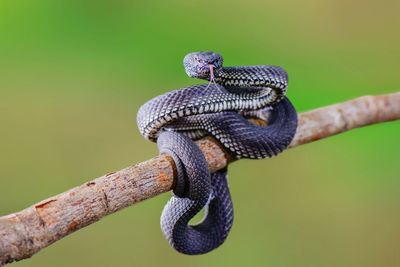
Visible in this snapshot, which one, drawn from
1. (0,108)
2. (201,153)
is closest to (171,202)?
Result: (201,153)

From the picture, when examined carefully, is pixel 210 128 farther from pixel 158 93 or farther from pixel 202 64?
pixel 158 93

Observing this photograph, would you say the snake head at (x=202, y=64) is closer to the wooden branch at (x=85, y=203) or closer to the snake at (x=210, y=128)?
the snake at (x=210, y=128)

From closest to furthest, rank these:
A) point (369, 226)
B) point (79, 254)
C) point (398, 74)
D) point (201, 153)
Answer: point (201, 153) < point (79, 254) < point (369, 226) < point (398, 74)

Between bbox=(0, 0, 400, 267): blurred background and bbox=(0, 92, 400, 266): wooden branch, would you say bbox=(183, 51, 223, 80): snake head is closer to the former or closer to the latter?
bbox=(0, 92, 400, 266): wooden branch

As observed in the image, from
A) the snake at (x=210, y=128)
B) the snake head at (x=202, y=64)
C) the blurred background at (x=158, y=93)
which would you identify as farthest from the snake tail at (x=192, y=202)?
the blurred background at (x=158, y=93)

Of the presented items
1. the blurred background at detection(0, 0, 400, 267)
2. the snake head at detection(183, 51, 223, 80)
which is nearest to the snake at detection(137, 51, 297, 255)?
the snake head at detection(183, 51, 223, 80)

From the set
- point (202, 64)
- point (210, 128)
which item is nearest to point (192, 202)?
point (210, 128)

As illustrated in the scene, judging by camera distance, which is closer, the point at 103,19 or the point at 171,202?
the point at 171,202

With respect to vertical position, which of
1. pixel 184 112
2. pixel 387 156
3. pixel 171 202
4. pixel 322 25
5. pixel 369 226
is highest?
pixel 322 25

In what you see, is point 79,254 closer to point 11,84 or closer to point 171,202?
point 11,84
